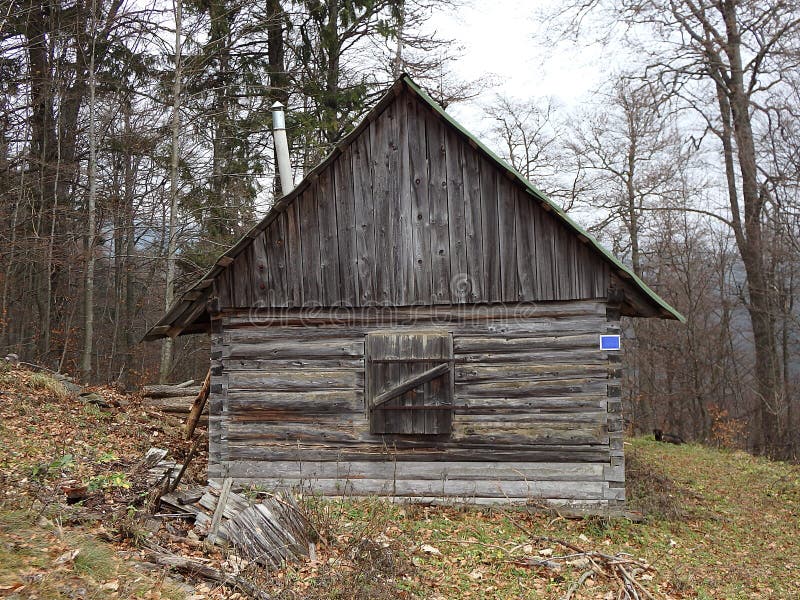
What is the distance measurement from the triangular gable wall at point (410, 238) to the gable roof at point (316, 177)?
13cm

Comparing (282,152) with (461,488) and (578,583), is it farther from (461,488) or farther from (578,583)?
(578,583)

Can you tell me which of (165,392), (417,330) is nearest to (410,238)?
(417,330)

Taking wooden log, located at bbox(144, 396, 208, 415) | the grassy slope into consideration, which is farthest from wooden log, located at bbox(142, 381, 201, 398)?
the grassy slope

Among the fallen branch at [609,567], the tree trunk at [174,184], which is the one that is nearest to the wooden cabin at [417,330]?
the fallen branch at [609,567]

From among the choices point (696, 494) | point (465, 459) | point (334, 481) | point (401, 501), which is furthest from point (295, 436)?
point (696, 494)

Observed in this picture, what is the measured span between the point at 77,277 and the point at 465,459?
16653mm

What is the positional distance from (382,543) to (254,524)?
1425 mm

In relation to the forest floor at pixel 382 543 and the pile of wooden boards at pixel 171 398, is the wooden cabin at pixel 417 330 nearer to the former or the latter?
the forest floor at pixel 382 543

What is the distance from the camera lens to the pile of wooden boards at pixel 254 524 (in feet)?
21.3

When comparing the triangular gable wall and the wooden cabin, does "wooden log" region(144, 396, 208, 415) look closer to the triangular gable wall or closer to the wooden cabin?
the wooden cabin

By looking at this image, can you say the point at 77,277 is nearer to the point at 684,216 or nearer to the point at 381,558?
the point at 381,558

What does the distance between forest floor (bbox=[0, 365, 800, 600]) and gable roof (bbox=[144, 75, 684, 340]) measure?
227 cm

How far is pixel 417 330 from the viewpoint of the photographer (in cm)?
940

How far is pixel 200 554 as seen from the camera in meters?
6.32
